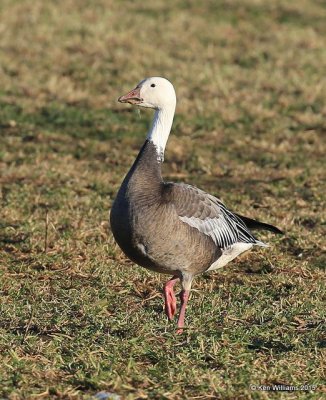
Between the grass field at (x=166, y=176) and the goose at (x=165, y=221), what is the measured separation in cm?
36

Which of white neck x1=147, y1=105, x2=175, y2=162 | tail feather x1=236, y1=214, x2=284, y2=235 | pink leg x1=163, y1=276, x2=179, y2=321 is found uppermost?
white neck x1=147, y1=105, x2=175, y2=162

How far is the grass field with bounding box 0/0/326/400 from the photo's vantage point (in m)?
5.44

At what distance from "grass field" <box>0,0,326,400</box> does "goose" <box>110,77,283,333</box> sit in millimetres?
361

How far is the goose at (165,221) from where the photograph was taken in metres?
6.09

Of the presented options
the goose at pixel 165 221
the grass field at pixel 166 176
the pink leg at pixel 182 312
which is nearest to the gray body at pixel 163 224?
the goose at pixel 165 221

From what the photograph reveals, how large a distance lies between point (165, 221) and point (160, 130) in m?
0.83

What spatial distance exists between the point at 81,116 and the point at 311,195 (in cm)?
386

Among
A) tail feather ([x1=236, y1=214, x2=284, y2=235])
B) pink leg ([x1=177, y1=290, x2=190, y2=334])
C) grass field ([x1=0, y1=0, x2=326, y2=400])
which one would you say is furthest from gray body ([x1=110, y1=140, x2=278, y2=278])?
tail feather ([x1=236, y1=214, x2=284, y2=235])

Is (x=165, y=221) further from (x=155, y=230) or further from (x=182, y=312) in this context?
(x=182, y=312)

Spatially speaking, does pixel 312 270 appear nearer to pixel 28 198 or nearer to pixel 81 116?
pixel 28 198

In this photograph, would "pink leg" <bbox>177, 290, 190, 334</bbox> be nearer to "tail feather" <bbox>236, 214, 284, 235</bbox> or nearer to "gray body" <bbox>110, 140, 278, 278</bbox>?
"gray body" <bbox>110, 140, 278, 278</bbox>

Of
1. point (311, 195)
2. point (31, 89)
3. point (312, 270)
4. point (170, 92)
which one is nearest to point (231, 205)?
point (311, 195)

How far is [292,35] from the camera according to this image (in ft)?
53.1

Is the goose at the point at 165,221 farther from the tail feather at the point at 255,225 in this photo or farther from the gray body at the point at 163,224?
the tail feather at the point at 255,225
